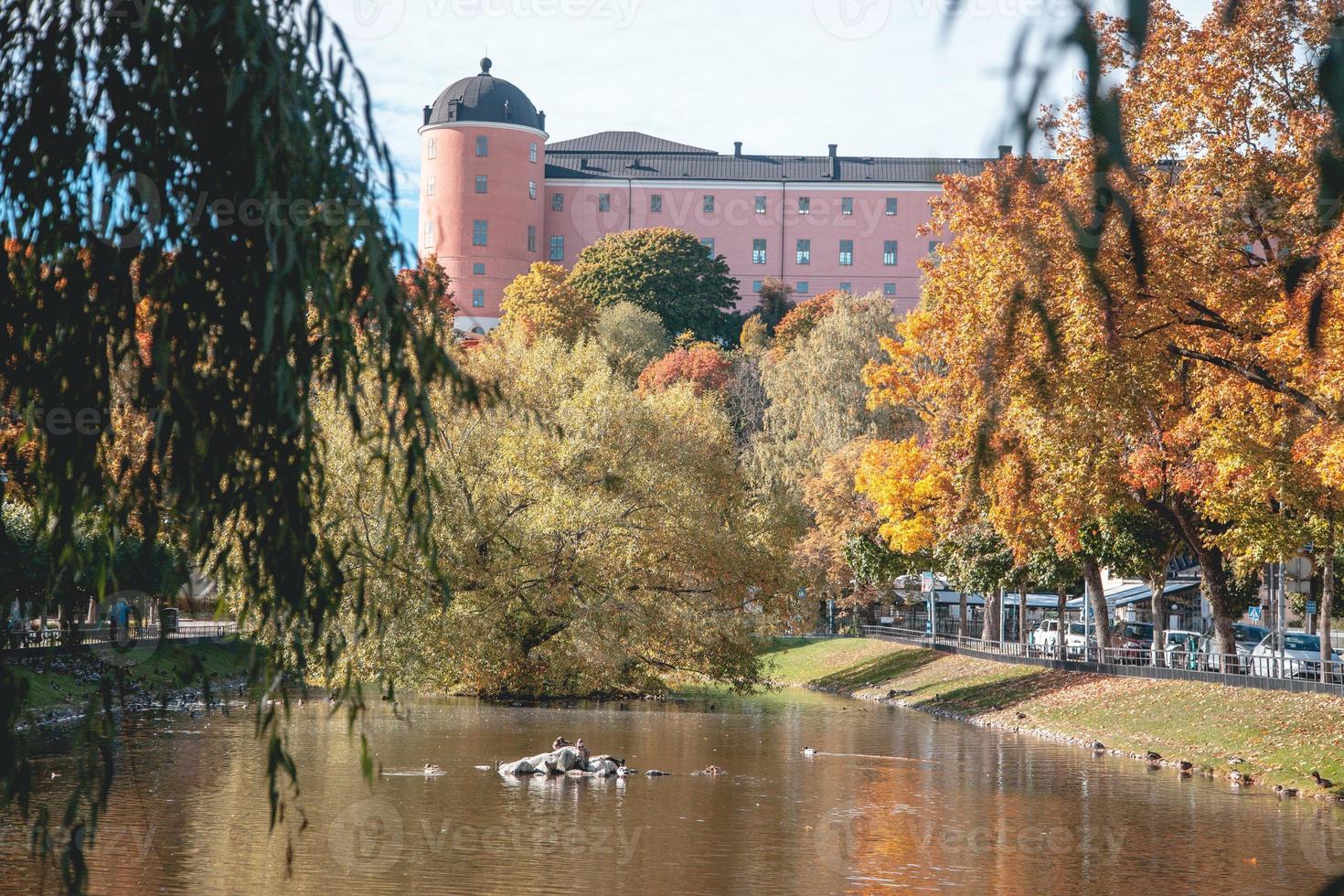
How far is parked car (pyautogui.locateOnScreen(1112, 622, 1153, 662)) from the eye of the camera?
43750 millimetres

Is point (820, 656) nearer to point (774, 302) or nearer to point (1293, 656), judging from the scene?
point (1293, 656)

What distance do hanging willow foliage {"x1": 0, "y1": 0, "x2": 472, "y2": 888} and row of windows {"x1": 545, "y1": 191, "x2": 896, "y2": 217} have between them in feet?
424

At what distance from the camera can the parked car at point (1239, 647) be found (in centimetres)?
3716

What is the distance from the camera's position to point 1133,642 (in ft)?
180

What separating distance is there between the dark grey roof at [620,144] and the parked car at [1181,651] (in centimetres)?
9446

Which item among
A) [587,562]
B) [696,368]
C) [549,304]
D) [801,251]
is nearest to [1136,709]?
[587,562]

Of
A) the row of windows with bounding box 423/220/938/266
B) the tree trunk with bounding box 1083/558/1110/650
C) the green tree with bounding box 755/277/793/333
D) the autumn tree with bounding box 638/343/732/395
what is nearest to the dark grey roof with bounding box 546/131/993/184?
the row of windows with bounding box 423/220/938/266

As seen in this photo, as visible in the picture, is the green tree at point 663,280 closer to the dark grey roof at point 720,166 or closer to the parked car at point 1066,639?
the dark grey roof at point 720,166

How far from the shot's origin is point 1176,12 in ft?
88.3

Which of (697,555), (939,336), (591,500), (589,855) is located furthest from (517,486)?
(589,855)

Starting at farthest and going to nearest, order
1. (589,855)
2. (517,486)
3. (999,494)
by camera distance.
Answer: (517,486) < (999,494) < (589,855)

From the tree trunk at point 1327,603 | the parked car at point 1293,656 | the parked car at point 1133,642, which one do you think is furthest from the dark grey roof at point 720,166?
the tree trunk at point 1327,603

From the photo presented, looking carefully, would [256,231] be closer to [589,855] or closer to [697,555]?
[589,855]

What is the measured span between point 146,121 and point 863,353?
63023 millimetres
